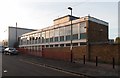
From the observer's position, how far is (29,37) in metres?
56.8

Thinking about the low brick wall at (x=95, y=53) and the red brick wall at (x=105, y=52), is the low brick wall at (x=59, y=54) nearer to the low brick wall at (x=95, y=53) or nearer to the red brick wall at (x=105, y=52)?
the low brick wall at (x=95, y=53)

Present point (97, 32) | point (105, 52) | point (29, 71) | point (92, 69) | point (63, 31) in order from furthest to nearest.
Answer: point (63, 31)
point (97, 32)
point (105, 52)
point (92, 69)
point (29, 71)

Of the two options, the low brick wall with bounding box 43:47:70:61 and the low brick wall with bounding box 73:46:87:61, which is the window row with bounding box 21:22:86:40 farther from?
the low brick wall with bounding box 43:47:70:61

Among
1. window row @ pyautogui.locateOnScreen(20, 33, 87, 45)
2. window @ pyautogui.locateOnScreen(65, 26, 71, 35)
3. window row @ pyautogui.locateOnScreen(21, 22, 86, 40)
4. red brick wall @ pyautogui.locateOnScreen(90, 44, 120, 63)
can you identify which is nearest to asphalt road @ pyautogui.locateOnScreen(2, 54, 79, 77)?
red brick wall @ pyautogui.locateOnScreen(90, 44, 120, 63)

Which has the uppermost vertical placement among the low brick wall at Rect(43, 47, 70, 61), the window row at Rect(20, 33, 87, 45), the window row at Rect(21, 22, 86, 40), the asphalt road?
the window row at Rect(21, 22, 86, 40)

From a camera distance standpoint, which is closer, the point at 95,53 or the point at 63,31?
the point at 95,53

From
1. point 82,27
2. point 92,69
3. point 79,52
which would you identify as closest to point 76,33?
point 82,27

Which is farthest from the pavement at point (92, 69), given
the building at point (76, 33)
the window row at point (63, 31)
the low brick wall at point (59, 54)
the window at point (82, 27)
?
the window row at point (63, 31)

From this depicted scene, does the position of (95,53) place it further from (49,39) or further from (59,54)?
(49,39)

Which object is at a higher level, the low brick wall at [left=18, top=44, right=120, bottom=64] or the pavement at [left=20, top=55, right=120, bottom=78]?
the low brick wall at [left=18, top=44, right=120, bottom=64]

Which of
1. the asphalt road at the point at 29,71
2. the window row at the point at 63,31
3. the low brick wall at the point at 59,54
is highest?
the window row at the point at 63,31

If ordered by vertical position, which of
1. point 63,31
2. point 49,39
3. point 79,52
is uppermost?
point 63,31

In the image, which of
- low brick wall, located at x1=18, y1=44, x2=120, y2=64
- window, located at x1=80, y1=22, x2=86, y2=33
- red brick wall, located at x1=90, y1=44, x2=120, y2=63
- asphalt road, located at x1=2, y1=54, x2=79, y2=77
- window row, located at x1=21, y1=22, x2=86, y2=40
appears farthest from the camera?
window row, located at x1=21, y1=22, x2=86, y2=40

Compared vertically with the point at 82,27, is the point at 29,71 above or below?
below
